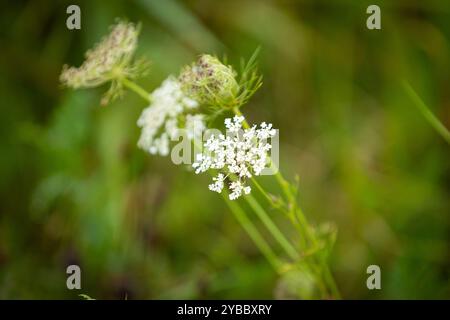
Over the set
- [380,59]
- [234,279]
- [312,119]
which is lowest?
[234,279]

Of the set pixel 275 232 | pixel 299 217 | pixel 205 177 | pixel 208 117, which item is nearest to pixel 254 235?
pixel 275 232

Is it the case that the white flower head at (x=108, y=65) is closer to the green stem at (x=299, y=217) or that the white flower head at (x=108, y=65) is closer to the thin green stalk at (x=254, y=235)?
the green stem at (x=299, y=217)

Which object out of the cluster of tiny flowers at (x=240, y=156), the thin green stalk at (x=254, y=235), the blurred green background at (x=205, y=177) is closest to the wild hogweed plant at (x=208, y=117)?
the cluster of tiny flowers at (x=240, y=156)

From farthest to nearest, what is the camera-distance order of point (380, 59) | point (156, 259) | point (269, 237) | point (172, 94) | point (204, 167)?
point (380, 59) < point (269, 237) < point (156, 259) < point (172, 94) < point (204, 167)

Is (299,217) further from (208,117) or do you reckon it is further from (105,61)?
(105,61)

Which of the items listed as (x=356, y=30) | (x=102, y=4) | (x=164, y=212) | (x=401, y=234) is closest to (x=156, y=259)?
(x=164, y=212)

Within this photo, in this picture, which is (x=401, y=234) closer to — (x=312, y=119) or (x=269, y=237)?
(x=269, y=237)
